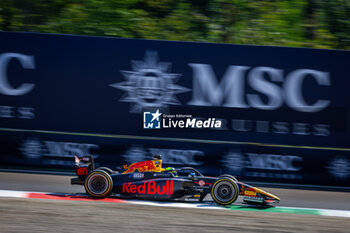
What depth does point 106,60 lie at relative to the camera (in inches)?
432

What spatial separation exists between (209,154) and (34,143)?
13.1 feet

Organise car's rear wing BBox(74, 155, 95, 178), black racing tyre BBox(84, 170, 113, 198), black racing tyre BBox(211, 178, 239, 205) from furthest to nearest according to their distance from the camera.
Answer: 1. car's rear wing BBox(74, 155, 95, 178)
2. black racing tyre BBox(84, 170, 113, 198)
3. black racing tyre BBox(211, 178, 239, 205)

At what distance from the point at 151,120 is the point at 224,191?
3.33 m

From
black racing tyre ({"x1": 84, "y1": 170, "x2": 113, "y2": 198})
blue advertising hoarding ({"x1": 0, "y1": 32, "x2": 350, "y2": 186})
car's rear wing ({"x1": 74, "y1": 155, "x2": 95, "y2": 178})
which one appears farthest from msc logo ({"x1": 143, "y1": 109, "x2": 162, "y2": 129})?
black racing tyre ({"x1": 84, "y1": 170, "x2": 113, "y2": 198})

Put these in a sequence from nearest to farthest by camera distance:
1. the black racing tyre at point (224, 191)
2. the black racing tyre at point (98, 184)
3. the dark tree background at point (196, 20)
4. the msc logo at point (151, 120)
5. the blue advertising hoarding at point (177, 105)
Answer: the black racing tyre at point (224, 191) < the black racing tyre at point (98, 184) < the blue advertising hoarding at point (177, 105) < the msc logo at point (151, 120) < the dark tree background at point (196, 20)

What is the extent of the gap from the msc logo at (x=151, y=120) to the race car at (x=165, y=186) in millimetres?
2615

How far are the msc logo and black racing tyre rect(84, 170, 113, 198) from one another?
2823mm

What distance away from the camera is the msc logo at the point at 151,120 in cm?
1071

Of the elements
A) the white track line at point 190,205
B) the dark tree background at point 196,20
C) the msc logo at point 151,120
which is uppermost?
the dark tree background at point 196,20

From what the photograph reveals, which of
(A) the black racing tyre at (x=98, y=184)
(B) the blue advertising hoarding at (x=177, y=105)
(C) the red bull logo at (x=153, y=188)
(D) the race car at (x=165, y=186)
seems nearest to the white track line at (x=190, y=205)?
(D) the race car at (x=165, y=186)

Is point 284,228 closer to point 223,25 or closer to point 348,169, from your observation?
point 348,169

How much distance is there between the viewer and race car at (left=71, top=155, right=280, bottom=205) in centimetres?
789

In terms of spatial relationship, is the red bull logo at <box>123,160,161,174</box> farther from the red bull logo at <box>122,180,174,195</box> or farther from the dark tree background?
the dark tree background

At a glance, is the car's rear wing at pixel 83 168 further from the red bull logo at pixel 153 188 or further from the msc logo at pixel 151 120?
the msc logo at pixel 151 120
